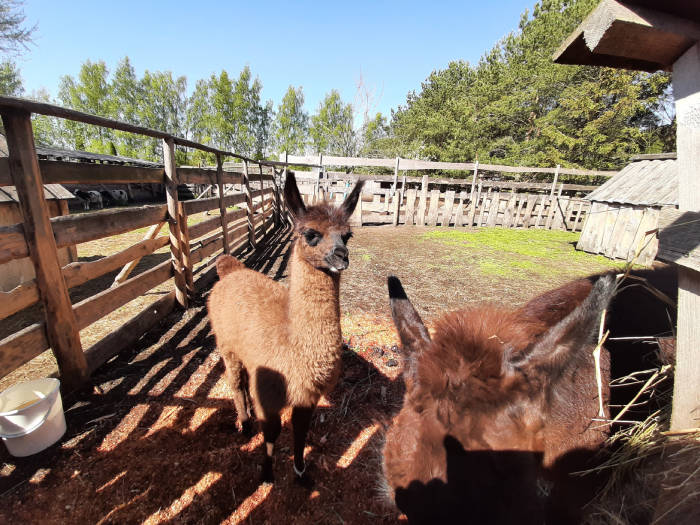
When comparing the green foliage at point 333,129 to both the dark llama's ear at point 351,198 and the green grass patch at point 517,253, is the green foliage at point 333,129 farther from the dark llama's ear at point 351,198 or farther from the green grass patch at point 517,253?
the dark llama's ear at point 351,198

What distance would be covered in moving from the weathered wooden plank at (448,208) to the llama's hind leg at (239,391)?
1329 centimetres

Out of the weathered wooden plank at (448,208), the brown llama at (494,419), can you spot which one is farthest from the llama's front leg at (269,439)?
the weathered wooden plank at (448,208)

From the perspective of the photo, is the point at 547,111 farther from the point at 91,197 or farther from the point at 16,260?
the point at 91,197

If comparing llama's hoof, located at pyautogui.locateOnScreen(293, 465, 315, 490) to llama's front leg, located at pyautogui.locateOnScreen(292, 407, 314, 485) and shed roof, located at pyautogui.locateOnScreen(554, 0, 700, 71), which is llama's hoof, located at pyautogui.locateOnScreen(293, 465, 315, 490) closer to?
llama's front leg, located at pyautogui.locateOnScreen(292, 407, 314, 485)

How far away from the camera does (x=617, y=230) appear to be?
10.1 m

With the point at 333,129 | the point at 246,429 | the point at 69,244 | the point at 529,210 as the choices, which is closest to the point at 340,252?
the point at 246,429

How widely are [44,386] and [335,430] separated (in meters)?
2.86

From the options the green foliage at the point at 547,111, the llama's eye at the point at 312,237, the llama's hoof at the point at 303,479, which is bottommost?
the llama's hoof at the point at 303,479

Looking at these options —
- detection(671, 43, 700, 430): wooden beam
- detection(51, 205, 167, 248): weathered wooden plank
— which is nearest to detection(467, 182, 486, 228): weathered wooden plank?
detection(51, 205, 167, 248): weathered wooden plank

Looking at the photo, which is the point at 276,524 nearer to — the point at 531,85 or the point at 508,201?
the point at 508,201

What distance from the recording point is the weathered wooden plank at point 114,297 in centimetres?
327

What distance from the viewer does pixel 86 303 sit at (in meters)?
3.33

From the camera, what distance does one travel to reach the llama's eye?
238 cm

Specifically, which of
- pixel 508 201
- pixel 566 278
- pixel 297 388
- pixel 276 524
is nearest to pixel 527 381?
pixel 297 388
